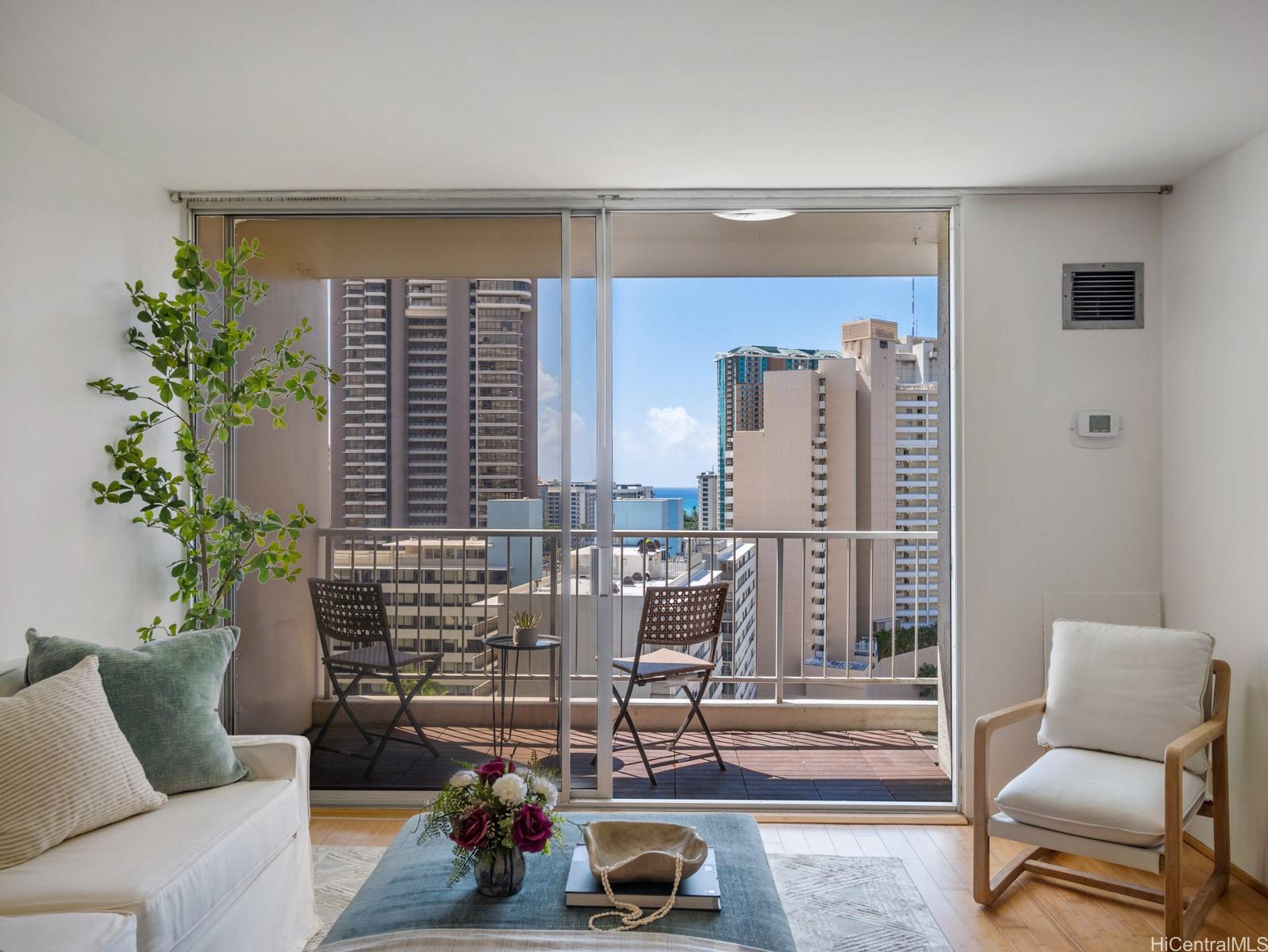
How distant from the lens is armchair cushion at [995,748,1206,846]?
2.63 metres

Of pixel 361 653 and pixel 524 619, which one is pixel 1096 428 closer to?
pixel 524 619

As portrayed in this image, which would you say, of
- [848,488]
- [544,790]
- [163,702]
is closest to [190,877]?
[163,702]

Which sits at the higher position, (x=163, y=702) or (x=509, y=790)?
(x=163, y=702)

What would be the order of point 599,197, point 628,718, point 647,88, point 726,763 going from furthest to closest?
point 726,763, point 628,718, point 599,197, point 647,88

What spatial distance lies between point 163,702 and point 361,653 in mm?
1348

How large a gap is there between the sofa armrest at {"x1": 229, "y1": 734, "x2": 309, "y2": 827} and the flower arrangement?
0.78m

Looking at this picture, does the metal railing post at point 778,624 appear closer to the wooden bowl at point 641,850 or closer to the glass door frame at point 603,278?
the glass door frame at point 603,278

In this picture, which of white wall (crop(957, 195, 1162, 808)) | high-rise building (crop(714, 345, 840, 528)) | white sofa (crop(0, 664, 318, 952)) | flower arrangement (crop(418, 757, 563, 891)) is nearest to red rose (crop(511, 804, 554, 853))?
flower arrangement (crop(418, 757, 563, 891))

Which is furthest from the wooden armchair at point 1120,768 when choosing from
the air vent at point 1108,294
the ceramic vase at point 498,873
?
the ceramic vase at point 498,873

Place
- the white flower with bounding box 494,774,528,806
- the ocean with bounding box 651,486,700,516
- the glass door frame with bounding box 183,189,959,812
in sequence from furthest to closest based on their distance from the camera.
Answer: the ocean with bounding box 651,486,700,516 < the glass door frame with bounding box 183,189,959,812 < the white flower with bounding box 494,774,528,806

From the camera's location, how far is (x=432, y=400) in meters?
3.81

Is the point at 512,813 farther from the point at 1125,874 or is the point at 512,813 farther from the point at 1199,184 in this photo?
the point at 1199,184

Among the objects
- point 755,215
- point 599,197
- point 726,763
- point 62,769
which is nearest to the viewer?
point 62,769

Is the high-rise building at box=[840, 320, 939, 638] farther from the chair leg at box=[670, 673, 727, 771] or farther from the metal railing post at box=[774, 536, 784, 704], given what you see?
the chair leg at box=[670, 673, 727, 771]
